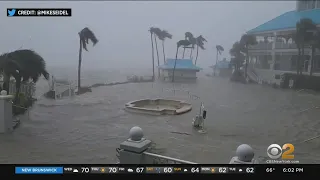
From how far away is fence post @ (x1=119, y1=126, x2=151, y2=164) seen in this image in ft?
7.93

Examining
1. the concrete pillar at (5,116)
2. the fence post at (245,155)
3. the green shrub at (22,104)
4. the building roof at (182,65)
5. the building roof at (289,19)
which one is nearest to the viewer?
the fence post at (245,155)

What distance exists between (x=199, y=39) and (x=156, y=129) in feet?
4.24

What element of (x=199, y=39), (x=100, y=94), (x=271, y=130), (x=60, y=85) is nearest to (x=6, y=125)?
(x=60, y=85)

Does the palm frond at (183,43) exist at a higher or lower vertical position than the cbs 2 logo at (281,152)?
higher

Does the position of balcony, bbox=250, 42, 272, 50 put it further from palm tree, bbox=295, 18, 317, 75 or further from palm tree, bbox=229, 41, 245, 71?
palm tree, bbox=295, 18, 317, 75

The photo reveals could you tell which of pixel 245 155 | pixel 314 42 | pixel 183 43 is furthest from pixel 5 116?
pixel 314 42

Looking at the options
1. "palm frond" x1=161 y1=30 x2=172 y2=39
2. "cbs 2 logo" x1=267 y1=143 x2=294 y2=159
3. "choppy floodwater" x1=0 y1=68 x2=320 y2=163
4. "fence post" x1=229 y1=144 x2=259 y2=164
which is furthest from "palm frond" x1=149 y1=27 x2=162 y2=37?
"cbs 2 logo" x1=267 y1=143 x2=294 y2=159

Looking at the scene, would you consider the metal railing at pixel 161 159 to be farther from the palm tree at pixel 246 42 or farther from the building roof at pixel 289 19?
the building roof at pixel 289 19

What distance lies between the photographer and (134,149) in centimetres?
249

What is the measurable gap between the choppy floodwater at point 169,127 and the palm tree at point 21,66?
12.9 inches

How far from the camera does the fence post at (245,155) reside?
2.15 metres

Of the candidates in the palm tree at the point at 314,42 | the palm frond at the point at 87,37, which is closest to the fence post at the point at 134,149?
the palm frond at the point at 87,37

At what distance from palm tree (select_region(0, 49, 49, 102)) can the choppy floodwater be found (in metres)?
0.33

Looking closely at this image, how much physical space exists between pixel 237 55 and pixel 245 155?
159cm
